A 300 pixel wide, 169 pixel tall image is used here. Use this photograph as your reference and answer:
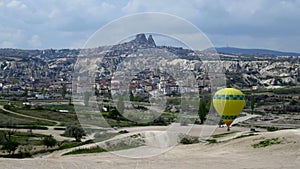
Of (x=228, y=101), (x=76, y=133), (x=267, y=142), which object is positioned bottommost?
(x=76, y=133)

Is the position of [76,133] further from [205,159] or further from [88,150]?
[205,159]

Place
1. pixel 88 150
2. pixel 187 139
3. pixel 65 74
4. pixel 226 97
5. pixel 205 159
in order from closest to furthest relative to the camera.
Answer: pixel 205 159 < pixel 88 150 < pixel 187 139 < pixel 226 97 < pixel 65 74

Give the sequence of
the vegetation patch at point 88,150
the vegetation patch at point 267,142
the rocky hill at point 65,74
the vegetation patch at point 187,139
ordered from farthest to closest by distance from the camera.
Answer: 1. the rocky hill at point 65,74
2. the vegetation patch at point 187,139
3. the vegetation patch at point 267,142
4. the vegetation patch at point 88,150

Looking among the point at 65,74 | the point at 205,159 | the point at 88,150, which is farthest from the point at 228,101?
the point at 65,74

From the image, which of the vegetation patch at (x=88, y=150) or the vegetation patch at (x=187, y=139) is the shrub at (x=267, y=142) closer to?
the vegetation patch at (x=187, y=139)

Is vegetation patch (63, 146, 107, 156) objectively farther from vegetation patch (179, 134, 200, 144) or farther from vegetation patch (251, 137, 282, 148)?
vegetation patch (251, 137, 282, 148)

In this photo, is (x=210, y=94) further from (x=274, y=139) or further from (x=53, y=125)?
(x=53, y=125)

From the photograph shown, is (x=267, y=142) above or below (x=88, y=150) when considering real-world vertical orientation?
above

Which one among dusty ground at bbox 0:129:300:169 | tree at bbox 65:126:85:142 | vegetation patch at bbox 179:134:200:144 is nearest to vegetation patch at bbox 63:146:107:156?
dusty ground at bbox 0:129:300:169

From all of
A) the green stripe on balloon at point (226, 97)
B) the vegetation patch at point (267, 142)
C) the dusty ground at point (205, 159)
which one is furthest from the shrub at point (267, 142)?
the green stripe on balloon at point (226, 97)
